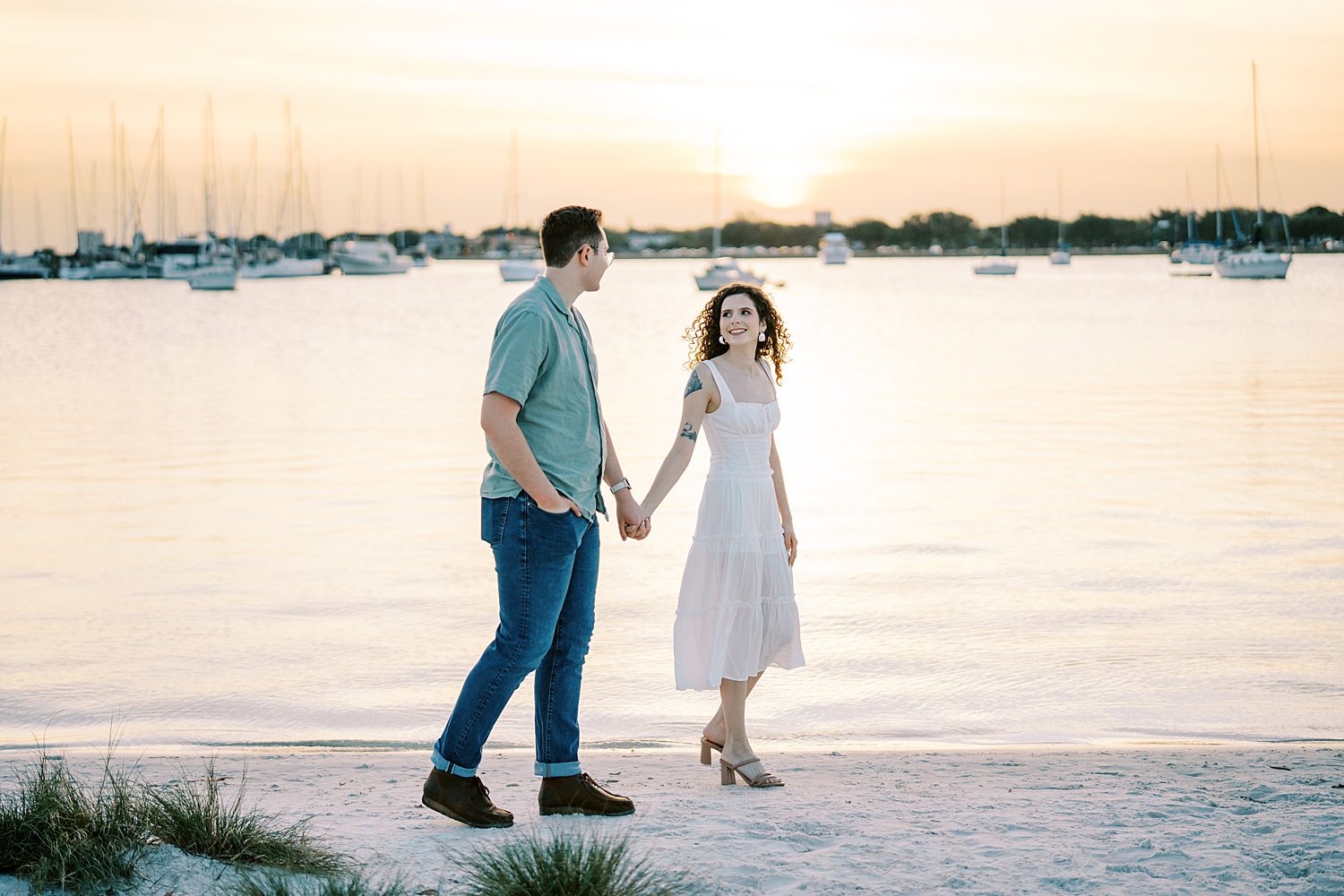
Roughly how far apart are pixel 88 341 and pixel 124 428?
27.0 m

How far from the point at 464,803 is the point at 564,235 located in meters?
1.93

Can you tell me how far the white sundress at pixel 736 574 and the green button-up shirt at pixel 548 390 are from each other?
0.76 metres

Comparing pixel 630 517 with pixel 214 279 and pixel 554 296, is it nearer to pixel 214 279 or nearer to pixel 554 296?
pixel 554 296

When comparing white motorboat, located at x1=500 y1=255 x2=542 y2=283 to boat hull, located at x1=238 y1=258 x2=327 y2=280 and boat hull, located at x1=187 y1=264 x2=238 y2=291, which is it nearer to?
boat hull, located at x1=238 y1=258 x2=327 y2=280

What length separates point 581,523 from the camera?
182 inches

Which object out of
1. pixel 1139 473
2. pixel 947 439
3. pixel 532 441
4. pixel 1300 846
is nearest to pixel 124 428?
pixel 947 439

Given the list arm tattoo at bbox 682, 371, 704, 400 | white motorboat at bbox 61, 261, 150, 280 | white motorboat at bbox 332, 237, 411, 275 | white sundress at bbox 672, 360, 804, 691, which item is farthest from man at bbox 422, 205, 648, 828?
white motorboat at bbox 332, 237, 411, 275

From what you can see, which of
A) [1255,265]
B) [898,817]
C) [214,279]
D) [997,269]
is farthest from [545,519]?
[997,269]

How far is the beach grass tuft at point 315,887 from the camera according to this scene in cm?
377

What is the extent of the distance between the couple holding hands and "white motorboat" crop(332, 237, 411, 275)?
438 ft

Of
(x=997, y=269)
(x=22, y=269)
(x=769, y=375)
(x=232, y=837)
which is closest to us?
(x=232, y=837)

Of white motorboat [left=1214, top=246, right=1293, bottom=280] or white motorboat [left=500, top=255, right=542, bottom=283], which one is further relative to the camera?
white motorboat [left=500, top=255, right=542, bottom=283]

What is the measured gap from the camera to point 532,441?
459 cm

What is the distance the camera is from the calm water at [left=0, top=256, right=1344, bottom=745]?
7.28 meters
